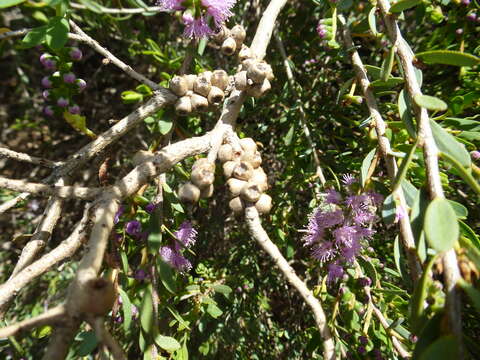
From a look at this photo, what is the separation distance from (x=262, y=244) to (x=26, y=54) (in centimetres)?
306

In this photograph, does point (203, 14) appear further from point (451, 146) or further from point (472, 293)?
point (472, 293)

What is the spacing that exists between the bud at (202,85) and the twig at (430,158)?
1.78 feet

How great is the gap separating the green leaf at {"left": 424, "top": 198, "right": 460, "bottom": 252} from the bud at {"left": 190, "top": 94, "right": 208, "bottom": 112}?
664mm

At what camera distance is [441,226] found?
60cm

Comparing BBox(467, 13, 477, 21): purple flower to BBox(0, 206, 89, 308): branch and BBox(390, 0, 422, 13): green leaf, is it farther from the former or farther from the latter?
BBox(0, 206, 89, 308): branch

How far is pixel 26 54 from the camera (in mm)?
2934

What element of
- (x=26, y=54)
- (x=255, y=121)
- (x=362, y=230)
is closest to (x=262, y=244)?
(x=362, y=230)

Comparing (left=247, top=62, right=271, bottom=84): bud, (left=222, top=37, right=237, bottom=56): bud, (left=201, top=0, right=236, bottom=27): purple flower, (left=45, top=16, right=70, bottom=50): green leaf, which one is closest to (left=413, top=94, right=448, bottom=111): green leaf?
(left=247, top=62, right=271, bottom=84): bud

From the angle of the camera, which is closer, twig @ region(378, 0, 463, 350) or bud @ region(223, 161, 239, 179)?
twig @ region(378, 0, 463, 350)

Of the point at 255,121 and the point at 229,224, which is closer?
the point at 255,121

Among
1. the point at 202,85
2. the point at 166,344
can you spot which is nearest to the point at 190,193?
the point at 202,85

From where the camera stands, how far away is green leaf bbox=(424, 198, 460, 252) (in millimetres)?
569

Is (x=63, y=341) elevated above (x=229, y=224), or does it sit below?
above

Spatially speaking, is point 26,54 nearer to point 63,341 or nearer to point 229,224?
point 229,224
